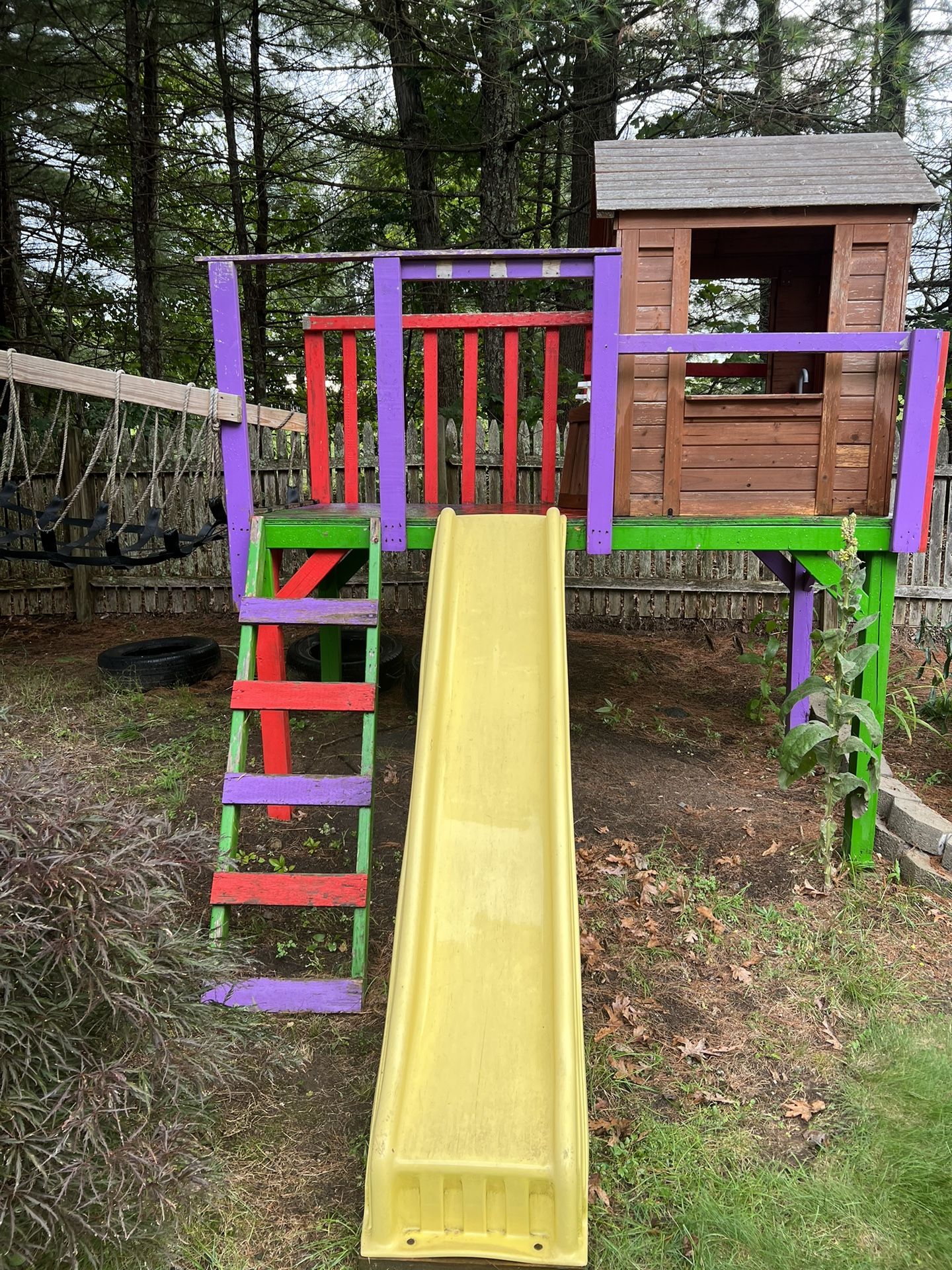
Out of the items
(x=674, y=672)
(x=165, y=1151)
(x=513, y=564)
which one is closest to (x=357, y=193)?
(x=674, y=672)

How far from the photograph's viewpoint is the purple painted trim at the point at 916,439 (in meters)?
3.74

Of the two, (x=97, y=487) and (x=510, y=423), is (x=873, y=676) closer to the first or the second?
(x=510, y=423)

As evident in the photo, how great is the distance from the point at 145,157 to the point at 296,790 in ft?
26.3

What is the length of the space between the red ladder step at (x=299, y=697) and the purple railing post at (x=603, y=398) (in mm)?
1300

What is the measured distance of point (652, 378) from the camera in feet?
13.6

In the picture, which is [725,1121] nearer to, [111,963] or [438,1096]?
[438,1096]

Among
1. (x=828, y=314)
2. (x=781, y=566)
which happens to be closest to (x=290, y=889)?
(x=828, y=314)

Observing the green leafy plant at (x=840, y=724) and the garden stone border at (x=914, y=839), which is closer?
the green leafy plant at (x=840, y=724)

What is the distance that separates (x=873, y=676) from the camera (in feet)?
13.3

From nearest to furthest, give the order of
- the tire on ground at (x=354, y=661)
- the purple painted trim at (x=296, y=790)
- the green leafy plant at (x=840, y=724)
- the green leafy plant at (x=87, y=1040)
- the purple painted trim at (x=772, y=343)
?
the green leafy plant at (x=87, y=1040)
the purple painted trim at (x=296, y=790)
the green leafy plant at (x=840, y=724)
the purple painted trim at (x=772, y=343)
the tire on ground at (x=354, y=661)

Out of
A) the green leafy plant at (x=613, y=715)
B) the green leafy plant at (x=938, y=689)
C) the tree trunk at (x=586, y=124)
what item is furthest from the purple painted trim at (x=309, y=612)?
the tree trunk at (x=586, y=124)

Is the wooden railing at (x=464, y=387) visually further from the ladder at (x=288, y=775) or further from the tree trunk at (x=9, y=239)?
the tree trunk at (x=9, y=239)

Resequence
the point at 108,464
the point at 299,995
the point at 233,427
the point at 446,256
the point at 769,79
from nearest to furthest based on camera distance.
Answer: the point at 299,995
the point at 446,256
the point at 233,427
the point at 769,79
the point at 108,464

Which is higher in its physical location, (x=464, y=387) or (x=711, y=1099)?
(x=464, y=387)
